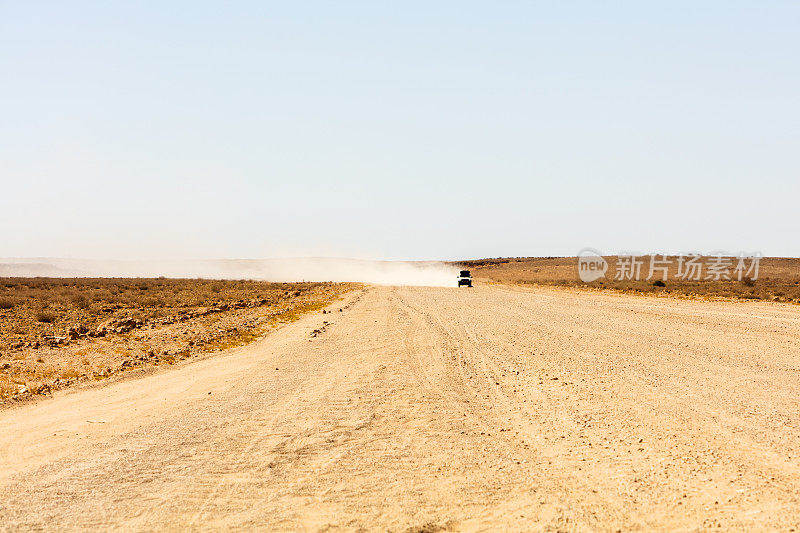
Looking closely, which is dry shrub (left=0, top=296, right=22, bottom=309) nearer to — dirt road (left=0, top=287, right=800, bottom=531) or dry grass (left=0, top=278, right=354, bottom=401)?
dry grass (left=0, top=278, right=354, bottom=401)

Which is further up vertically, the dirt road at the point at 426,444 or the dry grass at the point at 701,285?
the dry grass at the point at 701,285

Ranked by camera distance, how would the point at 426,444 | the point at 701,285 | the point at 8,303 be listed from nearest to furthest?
the point at 426,444 → the point at 8,303 → the point at 701,285

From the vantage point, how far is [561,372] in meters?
11.9

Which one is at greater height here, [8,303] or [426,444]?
[426,444]

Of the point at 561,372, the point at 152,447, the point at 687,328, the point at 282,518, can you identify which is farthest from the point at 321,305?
the point at 282,518

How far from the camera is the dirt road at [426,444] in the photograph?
18.1 feet

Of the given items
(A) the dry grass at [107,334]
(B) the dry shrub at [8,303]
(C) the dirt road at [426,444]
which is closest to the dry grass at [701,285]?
(A) the dry grass at [107,334]

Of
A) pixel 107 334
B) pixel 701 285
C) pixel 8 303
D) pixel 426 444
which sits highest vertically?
pixel 701 285

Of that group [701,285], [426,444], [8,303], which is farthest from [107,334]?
[701,285]

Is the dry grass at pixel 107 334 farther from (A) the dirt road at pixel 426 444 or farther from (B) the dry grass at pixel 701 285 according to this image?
(B) the dry grass at pixel 701 285

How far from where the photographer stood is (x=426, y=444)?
24.6ft

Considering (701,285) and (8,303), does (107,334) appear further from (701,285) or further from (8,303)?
(701,285)

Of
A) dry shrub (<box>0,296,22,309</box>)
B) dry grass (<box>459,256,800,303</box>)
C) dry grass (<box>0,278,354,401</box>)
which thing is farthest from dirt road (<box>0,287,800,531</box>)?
dry grass (<box>459,256,800,303</box>)

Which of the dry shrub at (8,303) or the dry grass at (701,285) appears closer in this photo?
the dry shrub at (8,303)
